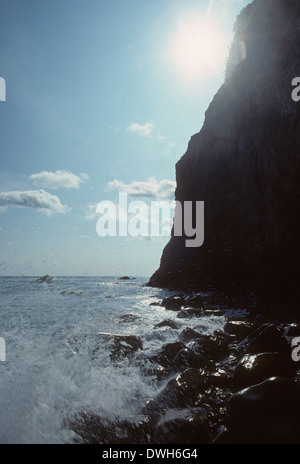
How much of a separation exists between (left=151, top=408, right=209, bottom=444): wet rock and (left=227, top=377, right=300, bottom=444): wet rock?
12.9 inches

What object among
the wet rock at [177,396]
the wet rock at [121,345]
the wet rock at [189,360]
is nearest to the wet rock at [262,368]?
the wet rock at [177,396]

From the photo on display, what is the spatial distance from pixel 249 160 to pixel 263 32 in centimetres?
887

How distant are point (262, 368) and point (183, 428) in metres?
1.69

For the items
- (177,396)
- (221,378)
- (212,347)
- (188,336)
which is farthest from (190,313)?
(177,396)

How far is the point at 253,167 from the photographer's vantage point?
16219 millimetres

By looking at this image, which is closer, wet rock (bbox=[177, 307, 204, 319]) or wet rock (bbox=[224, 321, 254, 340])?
wet rock (bbox=[224, 321, 254, 340])

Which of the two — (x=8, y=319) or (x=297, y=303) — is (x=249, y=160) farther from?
(x=8, y=319)

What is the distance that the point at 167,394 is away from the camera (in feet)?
12.6

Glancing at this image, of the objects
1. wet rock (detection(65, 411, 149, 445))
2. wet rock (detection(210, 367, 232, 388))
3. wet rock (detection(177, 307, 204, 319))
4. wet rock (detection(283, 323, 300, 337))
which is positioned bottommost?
wet rock (detection(177, 307, 204, 319))

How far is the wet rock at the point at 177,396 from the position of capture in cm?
359

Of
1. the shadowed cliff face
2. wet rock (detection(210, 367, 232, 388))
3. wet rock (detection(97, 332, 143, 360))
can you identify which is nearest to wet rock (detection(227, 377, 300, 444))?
wet rock (detection(210, 367, 232, 388))

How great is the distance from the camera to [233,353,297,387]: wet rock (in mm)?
3900

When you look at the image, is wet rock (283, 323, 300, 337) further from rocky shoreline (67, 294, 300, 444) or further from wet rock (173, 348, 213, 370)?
wet rock (173, 348, 213, 370)

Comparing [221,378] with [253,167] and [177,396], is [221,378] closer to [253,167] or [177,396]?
[177,396]
